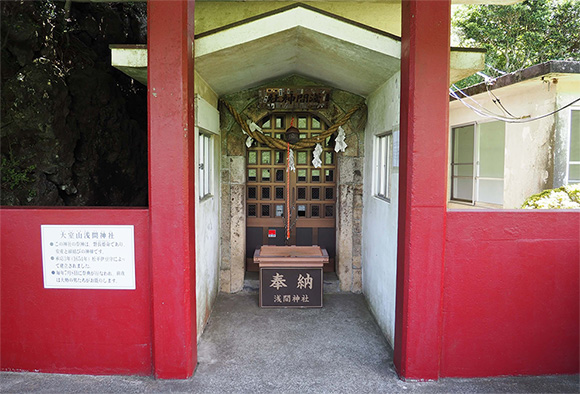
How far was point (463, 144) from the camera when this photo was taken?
1097 centimetres

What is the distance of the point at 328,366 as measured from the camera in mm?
4387

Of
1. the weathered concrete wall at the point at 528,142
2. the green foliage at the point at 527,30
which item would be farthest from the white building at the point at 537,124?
the green foliage at the point at 527,30

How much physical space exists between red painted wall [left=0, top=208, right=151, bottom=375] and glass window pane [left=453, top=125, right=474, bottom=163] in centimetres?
949

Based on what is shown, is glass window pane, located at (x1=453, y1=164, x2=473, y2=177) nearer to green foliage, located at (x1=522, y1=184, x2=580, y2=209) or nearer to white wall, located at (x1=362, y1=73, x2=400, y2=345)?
green foliage, located at (x1=522, y1=184, x2=580, y2=209)

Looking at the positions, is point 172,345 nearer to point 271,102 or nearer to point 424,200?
point 424,200

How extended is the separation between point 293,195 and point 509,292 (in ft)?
12.8

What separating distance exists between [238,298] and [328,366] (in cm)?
256

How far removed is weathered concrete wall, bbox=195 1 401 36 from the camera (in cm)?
605

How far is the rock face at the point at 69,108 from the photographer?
6.44m

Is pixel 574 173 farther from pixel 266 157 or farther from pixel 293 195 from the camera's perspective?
pixel 266 157

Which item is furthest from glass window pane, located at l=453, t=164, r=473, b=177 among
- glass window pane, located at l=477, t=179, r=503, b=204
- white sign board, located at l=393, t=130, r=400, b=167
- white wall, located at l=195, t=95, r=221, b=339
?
white wall, located at l=195, t=95, r=221, b=339

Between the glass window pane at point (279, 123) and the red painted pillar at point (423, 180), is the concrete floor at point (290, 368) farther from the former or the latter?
the glass window pane at point (279, 123)

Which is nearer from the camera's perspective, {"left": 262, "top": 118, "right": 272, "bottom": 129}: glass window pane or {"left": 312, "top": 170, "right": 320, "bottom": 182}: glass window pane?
{"left": 262, "top": 118, "right": 272, "bottom": 129}: glass window pane

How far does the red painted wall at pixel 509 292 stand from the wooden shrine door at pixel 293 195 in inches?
129
